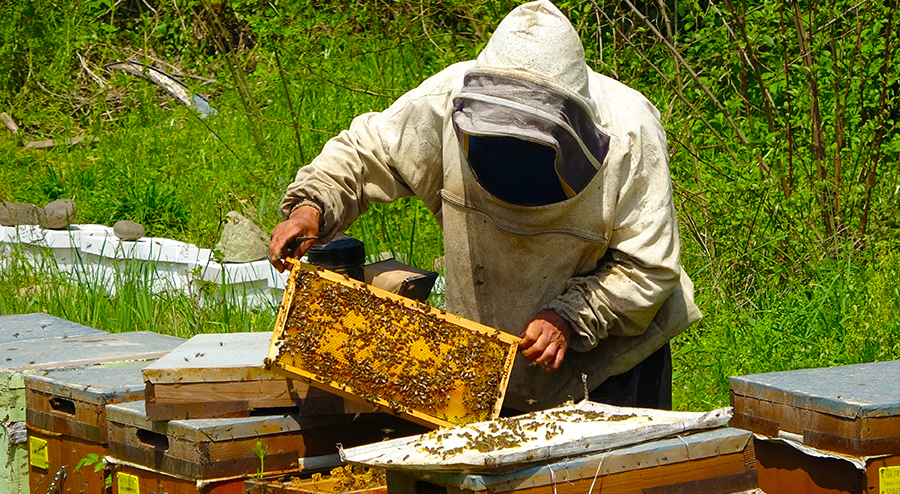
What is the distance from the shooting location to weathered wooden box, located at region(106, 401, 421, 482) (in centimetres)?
318

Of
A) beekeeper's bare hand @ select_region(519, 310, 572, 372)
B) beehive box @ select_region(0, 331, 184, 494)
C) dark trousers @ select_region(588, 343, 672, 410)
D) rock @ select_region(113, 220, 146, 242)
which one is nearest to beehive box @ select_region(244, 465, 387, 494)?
beekeeper's bare hand @ select_region(519, 310, 572, 372)

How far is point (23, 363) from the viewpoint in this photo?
4.04 meters

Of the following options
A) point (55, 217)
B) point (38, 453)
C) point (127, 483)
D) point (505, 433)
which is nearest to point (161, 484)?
point (127, 483)

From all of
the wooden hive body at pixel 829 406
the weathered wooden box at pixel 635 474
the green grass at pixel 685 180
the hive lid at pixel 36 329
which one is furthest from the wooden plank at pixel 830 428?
the hive lid at pixel 36 329

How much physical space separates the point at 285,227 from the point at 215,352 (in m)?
0.54

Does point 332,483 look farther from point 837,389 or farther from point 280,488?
point 837,389

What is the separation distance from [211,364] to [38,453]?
114 cm

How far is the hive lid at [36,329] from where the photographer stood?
469 cm

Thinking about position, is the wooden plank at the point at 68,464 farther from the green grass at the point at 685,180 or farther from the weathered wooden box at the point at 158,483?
the green grass at the point at 685,180

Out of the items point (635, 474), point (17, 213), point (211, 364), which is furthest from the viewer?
point (17, 213)

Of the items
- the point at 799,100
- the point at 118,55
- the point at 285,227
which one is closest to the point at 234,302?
the point at 285,227

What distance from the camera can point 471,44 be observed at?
6812 mm

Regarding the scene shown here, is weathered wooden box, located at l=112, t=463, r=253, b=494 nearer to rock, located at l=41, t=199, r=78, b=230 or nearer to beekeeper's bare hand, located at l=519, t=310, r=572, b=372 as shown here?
beekeeper's bare hand, located at l=519, t=310, r=572, b=372

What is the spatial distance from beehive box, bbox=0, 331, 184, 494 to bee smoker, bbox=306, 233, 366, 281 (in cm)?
104
